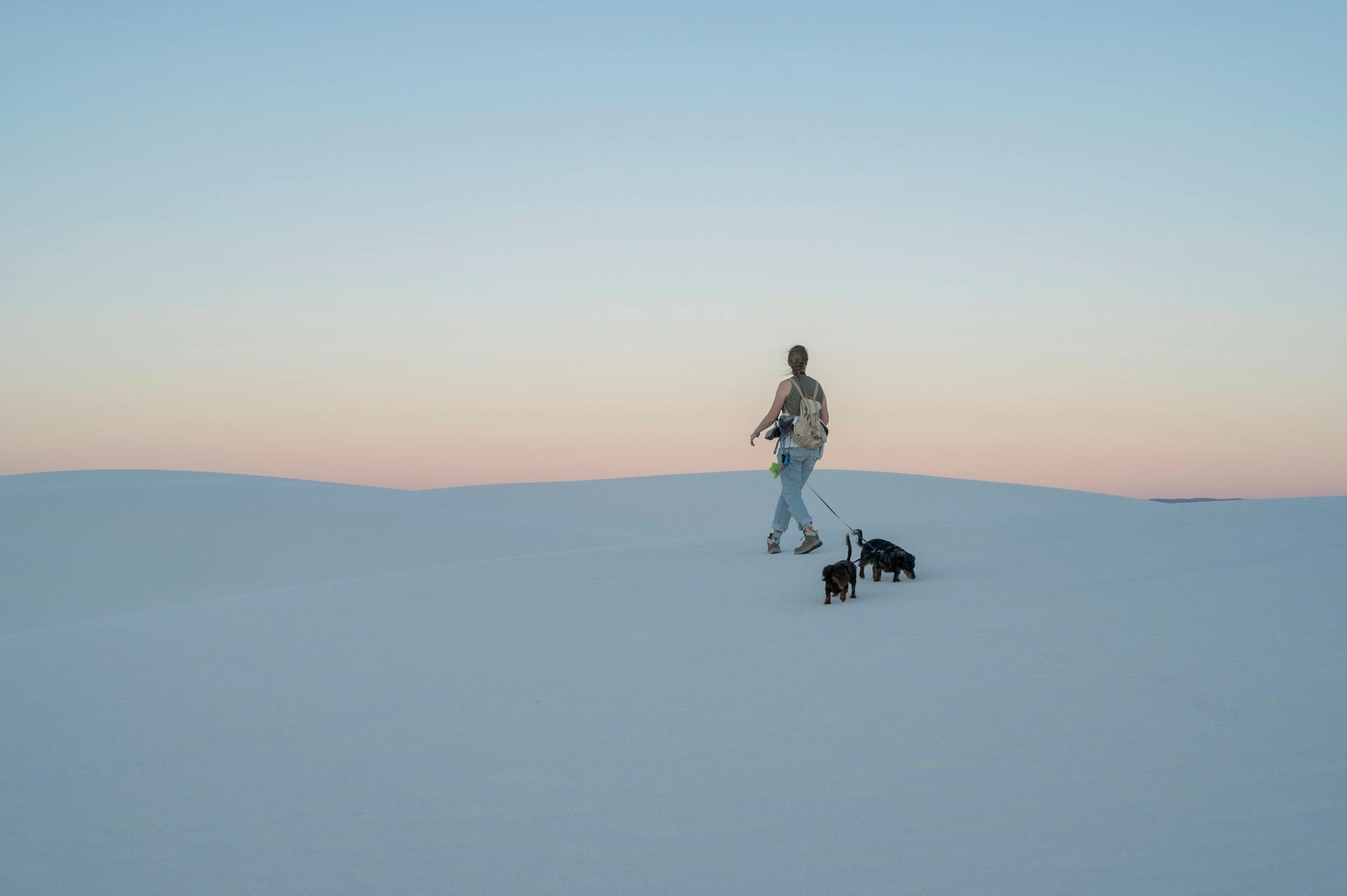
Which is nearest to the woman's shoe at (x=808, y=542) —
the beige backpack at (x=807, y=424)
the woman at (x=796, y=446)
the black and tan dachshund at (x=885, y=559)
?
the woman at (x=796, y=446)

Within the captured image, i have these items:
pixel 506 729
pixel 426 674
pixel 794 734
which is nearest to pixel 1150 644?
pixel 794 734

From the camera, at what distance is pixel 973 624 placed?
562 cm

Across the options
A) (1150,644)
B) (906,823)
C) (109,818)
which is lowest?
(109,818)

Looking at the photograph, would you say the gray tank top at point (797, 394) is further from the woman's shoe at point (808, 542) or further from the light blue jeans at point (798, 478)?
the woman's shoe at point (808, 542)

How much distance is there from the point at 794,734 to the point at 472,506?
66.9ft

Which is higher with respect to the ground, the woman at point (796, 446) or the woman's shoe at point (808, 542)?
the woman at point (796, 446)

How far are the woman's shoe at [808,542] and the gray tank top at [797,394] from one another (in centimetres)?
111

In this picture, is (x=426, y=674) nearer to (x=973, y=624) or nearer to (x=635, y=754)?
(x=635, y=754)

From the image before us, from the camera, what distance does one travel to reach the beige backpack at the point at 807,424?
8.54 m

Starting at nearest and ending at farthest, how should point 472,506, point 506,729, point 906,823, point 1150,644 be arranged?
1. point 906,823
2. point 506,729
3. point 1150,644
4. point 472,506

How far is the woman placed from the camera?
8586 mm

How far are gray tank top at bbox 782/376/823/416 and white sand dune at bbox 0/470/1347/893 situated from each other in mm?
1301

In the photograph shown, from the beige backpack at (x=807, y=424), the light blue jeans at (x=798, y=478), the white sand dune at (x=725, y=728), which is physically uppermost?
the beige backpack at (x=807, y=424)

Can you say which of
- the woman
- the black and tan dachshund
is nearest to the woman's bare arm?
the woman
